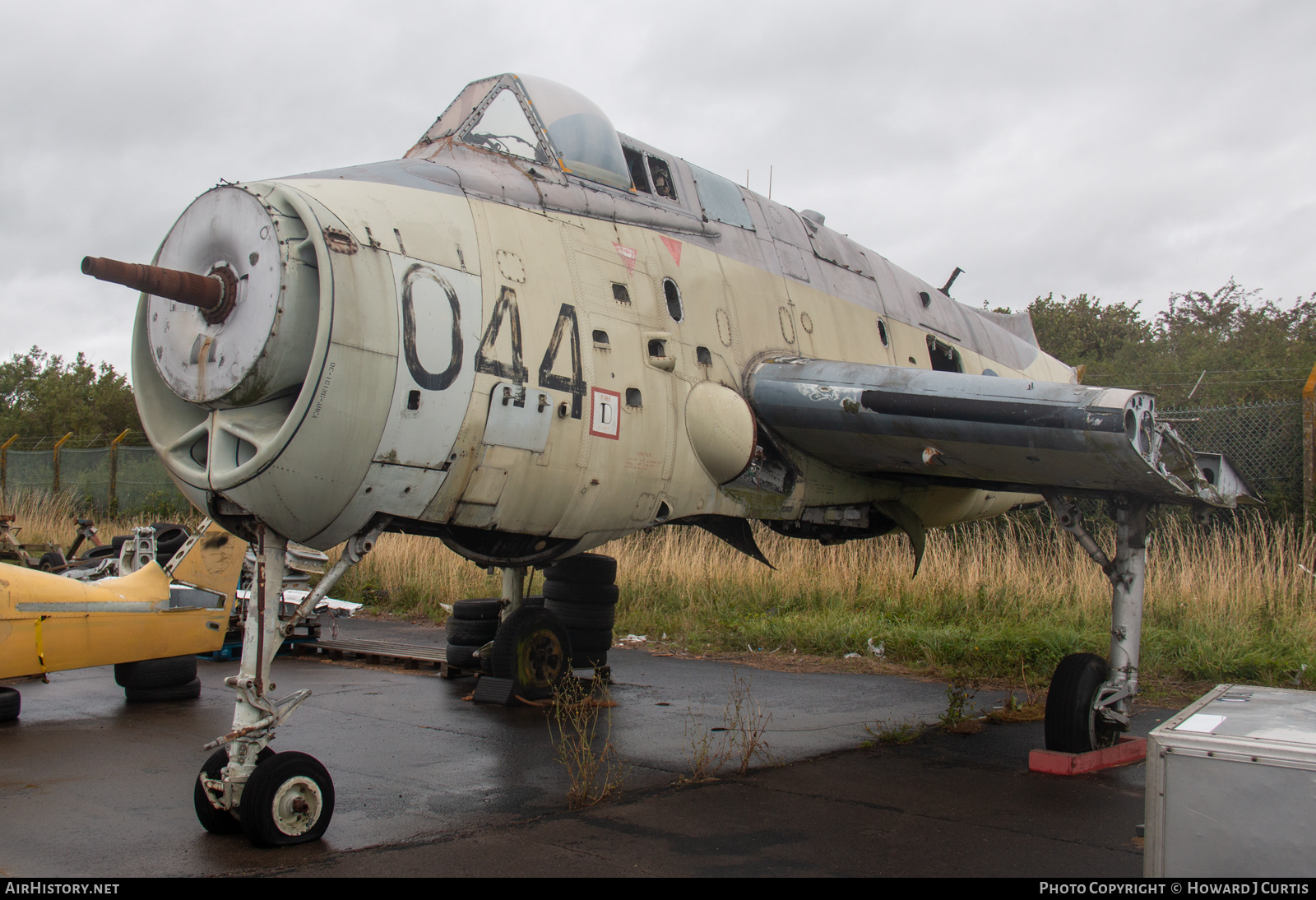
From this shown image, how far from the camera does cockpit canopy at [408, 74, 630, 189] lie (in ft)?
19.8

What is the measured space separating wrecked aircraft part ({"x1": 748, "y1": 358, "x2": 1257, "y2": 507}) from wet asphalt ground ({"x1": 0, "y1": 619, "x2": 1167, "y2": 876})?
209 cm

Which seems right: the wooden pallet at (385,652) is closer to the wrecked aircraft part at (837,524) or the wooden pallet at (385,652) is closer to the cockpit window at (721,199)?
the wrecked aircraft part at (837,524)

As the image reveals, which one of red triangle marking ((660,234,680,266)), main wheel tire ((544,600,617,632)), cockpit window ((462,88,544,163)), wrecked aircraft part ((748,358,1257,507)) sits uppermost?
cockpit window ((462,88,544,163))

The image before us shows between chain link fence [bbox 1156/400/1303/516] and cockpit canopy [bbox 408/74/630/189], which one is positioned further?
chain link fence [bbox 1156/400/1303/516]

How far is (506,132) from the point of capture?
238 inches

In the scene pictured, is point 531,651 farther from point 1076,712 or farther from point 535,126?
point 535,126

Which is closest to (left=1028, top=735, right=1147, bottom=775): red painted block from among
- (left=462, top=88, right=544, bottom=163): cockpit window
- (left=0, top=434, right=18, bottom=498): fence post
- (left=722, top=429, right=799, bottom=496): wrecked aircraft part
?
(left=722, top=429, right=799, bottom=496): wrecked aircraft part

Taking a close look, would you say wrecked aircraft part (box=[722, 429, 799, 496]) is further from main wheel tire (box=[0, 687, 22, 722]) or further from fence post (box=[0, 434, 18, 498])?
fence post (box=[0, 434, 18, 498])

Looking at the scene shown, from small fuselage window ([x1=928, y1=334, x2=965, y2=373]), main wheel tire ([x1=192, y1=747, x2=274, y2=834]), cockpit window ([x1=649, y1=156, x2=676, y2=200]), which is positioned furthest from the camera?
small fuselage window ([x1=928, y1=334, x2=965, y2=373])

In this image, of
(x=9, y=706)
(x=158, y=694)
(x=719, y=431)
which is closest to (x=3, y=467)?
(x=158, y=694)

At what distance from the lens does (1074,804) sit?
19.4 feet

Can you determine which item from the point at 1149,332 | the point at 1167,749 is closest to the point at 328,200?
the point at 1167,749

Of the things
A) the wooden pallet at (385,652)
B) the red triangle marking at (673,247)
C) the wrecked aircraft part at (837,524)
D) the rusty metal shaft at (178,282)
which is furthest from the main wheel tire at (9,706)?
the red triangle marking at (673,247)

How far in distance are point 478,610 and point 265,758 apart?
5.62m
